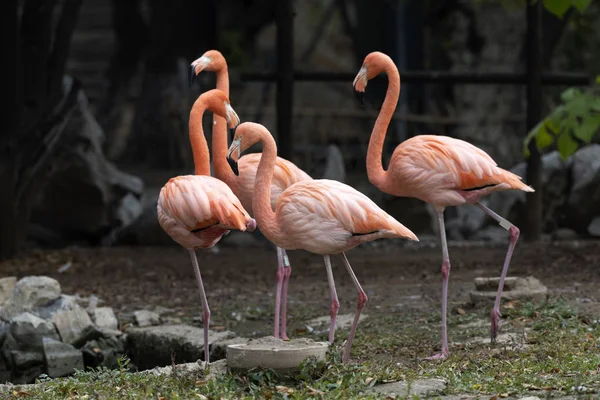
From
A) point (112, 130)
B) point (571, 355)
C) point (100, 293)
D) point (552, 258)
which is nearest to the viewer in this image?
point (571, 355)

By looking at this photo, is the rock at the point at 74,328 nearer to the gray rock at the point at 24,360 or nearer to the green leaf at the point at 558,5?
the gray rock at the point at 24,360

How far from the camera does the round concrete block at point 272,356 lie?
4340mm

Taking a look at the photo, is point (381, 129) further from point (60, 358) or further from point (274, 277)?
point (274, 277)

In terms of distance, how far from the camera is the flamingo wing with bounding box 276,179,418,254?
500 centimetres

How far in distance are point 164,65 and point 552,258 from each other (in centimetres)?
739

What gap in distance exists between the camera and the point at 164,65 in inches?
574

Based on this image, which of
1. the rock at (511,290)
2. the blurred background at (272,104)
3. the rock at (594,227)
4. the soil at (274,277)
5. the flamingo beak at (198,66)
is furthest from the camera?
the rock at (594,227)

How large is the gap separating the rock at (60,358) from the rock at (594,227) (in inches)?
258

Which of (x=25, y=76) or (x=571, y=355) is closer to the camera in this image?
(x=571, y=355)

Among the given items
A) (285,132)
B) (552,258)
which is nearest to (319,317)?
(552,258)

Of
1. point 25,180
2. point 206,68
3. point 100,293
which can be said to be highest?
point 206,68

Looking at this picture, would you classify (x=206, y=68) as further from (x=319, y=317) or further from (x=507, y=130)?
(x=507, y=130)

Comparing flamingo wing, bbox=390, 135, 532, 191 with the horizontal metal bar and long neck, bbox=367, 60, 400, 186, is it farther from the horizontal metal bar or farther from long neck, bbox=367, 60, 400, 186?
the horizontal metal bar

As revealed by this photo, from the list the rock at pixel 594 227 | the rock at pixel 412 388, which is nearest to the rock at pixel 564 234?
the rock at pixel 594 227
